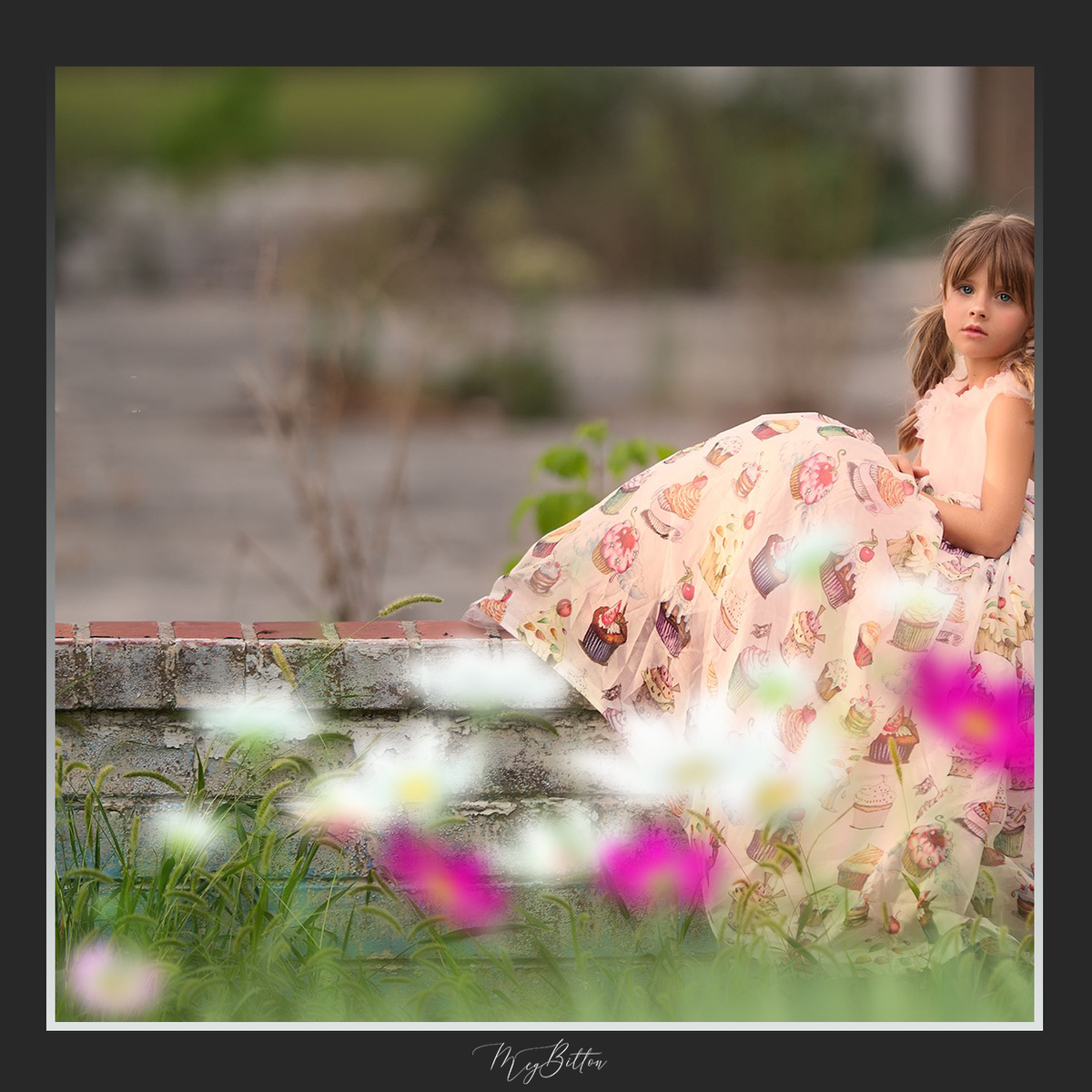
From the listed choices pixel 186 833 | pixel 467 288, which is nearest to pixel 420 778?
pixel 186 833

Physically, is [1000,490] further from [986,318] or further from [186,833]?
[186,833]

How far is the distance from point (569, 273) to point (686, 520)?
23.1ft

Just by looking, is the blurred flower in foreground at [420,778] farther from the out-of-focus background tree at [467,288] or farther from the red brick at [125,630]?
the out-of-focus background tree at [467,288]

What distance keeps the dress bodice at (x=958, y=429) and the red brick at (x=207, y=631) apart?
99 centimetres

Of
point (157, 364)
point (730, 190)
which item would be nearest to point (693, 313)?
point (730, 190)

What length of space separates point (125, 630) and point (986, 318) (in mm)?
1270

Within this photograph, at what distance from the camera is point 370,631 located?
2072 millimetres

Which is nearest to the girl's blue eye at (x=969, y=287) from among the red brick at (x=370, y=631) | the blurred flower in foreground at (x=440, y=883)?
the red brick at (x=370, y=631)

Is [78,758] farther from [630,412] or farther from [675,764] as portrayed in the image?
[630,412]

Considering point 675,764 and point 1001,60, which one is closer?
point 1001,60

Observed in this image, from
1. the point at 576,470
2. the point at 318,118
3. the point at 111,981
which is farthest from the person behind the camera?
the point at 318,118

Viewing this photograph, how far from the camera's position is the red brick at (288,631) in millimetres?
2035

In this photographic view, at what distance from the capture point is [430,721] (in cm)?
202

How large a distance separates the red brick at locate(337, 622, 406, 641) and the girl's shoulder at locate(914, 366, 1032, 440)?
0.82m
